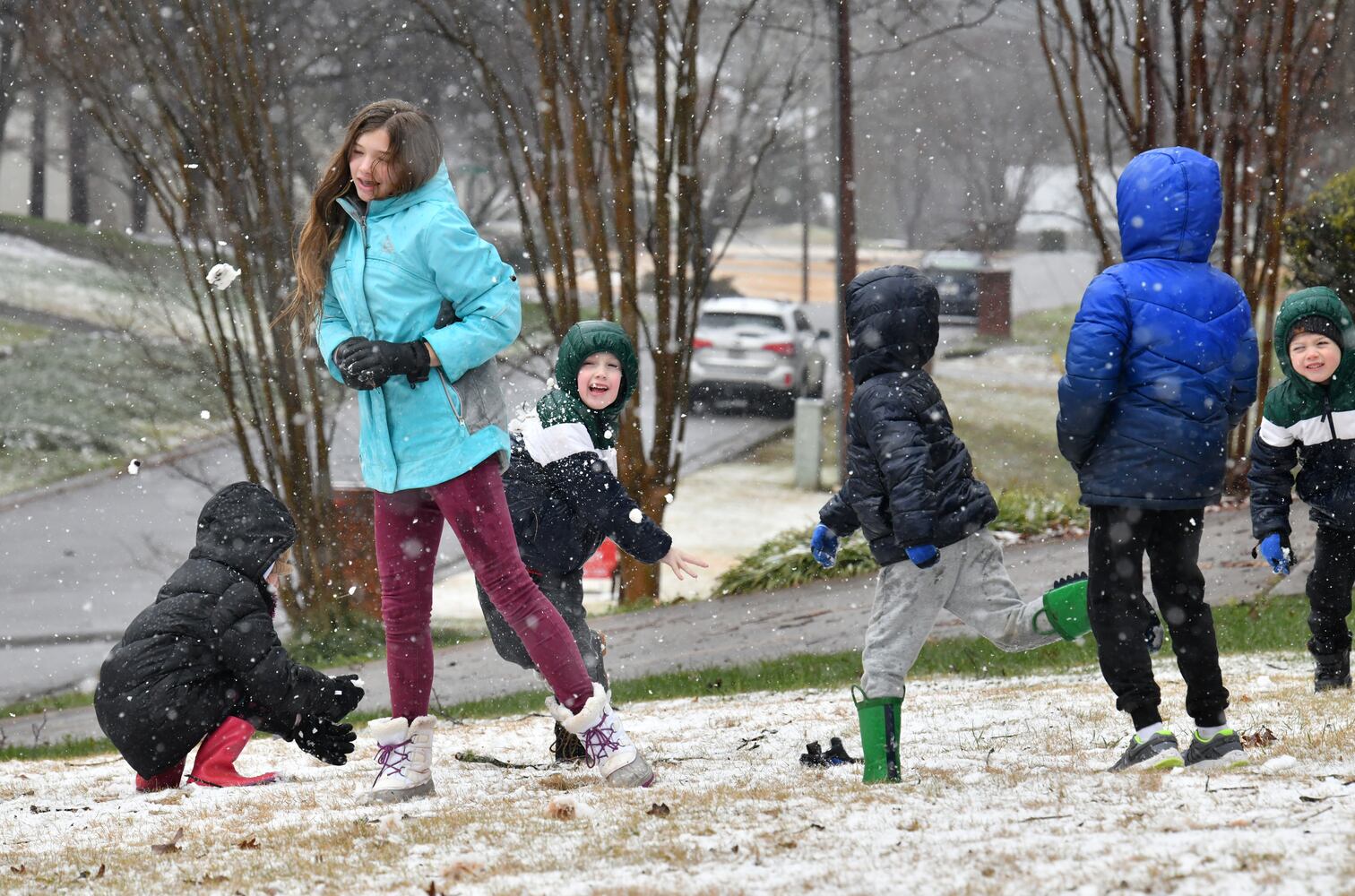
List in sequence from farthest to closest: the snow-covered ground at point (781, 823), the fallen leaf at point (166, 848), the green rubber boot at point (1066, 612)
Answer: the green rubber boot at point (1066, 612), the fallen leaf at point (166, 848), the snow-covered ground at point (781, 823)

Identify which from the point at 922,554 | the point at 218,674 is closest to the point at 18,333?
the point at 218,674

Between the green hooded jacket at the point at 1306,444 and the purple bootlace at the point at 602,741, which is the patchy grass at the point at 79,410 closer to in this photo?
the green hooded jacket at the point at 1306,444

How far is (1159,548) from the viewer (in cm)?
394

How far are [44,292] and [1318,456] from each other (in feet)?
97.7

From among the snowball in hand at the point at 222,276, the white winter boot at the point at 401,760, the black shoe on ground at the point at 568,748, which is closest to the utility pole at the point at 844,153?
the black shoe on ground at the point at 568,748

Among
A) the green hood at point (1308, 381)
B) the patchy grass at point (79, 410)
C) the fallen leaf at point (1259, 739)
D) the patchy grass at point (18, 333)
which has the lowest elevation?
the patchy grass at point (79, 410)

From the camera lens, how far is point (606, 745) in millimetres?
4066

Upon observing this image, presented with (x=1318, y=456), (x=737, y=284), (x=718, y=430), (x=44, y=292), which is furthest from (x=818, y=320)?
(x=1318, y=456)

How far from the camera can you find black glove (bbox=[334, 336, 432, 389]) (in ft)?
12.4

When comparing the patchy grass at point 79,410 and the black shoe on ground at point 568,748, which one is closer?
the black shoe on ground at point 568,748

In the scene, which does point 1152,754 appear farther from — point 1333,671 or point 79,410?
point 79,410

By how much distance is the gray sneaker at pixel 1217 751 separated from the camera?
384 cm

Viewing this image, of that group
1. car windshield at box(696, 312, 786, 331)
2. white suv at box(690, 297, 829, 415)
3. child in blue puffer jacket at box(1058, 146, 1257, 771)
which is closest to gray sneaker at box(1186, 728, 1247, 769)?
child in blue puffer jacket at box(1058, 146, 1257, 771)

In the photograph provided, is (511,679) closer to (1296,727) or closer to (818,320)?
(1296,727)
